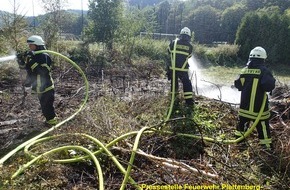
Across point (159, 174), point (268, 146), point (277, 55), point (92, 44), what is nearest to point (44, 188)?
point (159, 174)

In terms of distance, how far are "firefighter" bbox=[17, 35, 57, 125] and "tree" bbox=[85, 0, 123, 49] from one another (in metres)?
9.75

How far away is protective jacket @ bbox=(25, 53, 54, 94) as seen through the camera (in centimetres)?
534

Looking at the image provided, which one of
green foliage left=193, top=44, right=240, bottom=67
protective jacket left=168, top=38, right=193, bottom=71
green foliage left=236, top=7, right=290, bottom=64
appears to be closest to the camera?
protective jacket left=168, top=38, right=193, bottom=71

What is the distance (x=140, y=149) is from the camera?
405cm

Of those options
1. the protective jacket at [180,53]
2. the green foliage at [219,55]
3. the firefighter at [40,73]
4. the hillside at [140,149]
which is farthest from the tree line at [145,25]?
the protective jacket at [180,53]

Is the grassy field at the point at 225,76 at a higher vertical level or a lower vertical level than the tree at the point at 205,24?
lower

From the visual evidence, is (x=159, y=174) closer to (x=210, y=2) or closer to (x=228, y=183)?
(x=228, y=183)

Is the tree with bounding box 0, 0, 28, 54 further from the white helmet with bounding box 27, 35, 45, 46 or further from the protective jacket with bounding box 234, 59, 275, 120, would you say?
the protective jacket with bounding box 234, 59, 275, 120

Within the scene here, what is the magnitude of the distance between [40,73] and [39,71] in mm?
47

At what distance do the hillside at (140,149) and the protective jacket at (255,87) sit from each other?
0.98ft

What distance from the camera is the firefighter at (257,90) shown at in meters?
4.32

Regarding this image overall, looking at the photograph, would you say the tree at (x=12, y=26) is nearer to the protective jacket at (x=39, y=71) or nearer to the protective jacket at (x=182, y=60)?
the protective jacket at (x=39, y=71)

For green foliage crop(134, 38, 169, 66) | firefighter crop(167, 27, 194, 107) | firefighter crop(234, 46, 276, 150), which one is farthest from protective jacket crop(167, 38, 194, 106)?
green foliage crop(134, 38, 169, 66)

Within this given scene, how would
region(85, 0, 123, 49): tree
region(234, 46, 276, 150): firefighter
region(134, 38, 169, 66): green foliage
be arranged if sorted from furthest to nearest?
region(134, 38, 169, 66): green foliage, region(85, 0, 123, 49): tree, region(234, 46, 276, 150): firefighter
